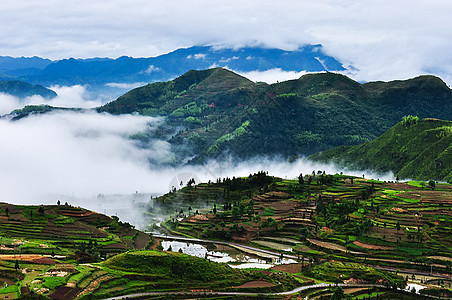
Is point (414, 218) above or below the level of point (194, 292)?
above

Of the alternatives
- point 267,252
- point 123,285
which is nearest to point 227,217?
point 267,252

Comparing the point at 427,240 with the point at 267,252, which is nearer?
the point at 427,240

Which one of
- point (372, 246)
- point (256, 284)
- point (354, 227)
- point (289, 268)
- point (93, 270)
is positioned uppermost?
point (354, 227)

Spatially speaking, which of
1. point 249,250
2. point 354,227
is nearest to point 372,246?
point 354,227

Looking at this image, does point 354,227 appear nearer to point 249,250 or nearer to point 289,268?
point 249,250

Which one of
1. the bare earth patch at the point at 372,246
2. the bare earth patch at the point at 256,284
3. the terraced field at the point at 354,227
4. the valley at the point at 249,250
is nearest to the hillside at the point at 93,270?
the valley at the point at 249,250

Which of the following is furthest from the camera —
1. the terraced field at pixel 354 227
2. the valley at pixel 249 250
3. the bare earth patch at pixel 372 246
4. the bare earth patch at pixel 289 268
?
the bare earth patch at pixel 372 246

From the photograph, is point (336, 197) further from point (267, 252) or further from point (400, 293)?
point (400, 293)

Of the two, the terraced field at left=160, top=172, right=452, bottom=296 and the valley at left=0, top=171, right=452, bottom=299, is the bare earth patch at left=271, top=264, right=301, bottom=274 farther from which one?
the terraced field at left=160, top=172, right=452, bottom=296

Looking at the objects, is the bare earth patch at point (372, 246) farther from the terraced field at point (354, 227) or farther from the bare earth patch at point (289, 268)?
the bare earth patch at point (289, 268)

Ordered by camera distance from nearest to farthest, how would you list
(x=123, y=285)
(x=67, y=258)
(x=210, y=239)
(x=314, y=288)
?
(x=123, y=285)
(x=314, y=288)
(x=67, y=258)
(x=210, y=239)

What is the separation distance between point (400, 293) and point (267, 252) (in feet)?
160

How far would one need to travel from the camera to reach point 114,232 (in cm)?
16575

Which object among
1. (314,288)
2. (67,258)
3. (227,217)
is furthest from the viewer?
(227,217)
